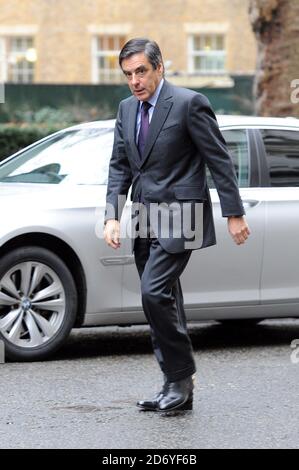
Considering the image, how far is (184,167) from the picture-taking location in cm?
661

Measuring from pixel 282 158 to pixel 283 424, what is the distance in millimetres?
2945

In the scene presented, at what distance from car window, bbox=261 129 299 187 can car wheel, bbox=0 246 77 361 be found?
1.69 m

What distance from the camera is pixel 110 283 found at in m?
8.41

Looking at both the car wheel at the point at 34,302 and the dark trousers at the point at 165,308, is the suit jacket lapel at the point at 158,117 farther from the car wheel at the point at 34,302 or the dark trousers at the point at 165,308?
the car wheel at the point at 34,302

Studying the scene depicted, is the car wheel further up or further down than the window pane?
further down

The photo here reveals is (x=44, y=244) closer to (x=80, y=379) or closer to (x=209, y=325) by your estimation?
(x=80, y=379)

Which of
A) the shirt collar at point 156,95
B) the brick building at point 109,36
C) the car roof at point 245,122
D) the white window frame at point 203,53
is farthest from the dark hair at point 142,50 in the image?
the white window frame at point 203,53

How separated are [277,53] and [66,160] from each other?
22.3 ft

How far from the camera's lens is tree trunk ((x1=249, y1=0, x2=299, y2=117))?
1495 centimetres

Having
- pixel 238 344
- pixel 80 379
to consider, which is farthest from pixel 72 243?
pixel 238 344

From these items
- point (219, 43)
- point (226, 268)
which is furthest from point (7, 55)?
point (226, 268)

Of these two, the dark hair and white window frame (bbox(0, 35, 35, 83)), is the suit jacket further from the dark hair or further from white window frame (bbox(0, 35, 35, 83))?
white window frame (bbox(0, 35, 35, 83))

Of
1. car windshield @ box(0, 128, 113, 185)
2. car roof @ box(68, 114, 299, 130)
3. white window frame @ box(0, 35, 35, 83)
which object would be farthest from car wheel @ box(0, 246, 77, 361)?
white window frame @ box(0, 35, 35, 83)

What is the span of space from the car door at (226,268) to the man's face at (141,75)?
2.09 metres
